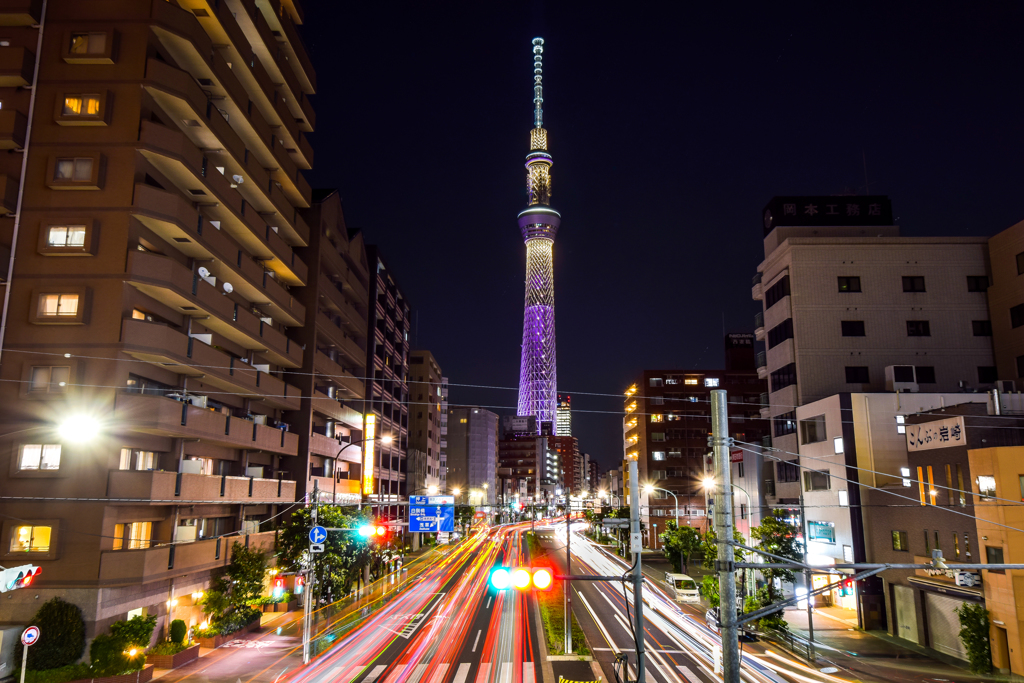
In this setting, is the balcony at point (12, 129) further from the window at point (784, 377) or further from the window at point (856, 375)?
the window at point (856, 375)

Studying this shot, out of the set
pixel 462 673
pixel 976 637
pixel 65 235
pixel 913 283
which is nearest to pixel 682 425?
pixel 913 283

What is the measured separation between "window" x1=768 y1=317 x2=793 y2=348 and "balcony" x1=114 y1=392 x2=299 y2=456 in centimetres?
3704

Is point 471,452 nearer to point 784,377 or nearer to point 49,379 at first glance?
point 784,377

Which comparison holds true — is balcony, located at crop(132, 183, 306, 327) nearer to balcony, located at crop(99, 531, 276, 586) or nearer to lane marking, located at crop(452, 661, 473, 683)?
balcony, located at crop(99, 531, 276, 586)

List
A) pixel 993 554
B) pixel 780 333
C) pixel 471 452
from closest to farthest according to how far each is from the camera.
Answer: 1. pixel 993 554
2. pixel 780 333
3. pixel 471 452

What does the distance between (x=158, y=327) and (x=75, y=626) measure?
12299 mm

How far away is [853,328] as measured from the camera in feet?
165

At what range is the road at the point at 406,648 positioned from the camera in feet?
91.3

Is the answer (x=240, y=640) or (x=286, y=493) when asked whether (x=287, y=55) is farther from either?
(x=240, y=640)

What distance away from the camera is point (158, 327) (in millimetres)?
30766

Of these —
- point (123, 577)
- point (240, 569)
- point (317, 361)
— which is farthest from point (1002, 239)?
point (123, 577)

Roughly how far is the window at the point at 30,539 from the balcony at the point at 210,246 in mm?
13625

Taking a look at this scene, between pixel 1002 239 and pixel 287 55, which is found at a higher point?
pixel 287 55

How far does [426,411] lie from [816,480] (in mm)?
62489
